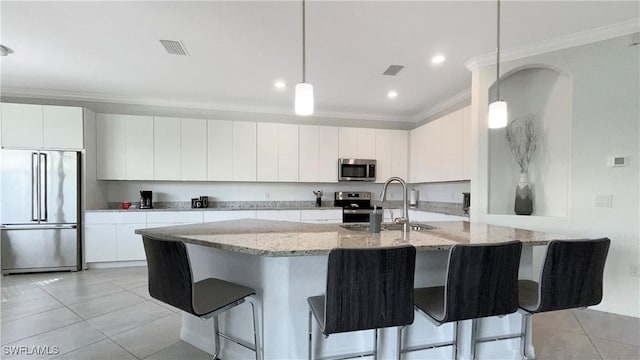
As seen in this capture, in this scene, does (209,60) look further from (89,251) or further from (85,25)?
(89,251)

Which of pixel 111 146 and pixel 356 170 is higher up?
pixel 111 146

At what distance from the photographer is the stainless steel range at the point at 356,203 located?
5004 mm

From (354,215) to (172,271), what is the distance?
12.3ft

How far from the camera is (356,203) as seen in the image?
5.31 meters

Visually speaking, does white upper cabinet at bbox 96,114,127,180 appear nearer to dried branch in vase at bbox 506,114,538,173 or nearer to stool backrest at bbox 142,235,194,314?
stool backrest at bbox 142,235,194,314

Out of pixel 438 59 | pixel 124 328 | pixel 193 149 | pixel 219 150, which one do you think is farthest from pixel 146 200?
pixel 438 59

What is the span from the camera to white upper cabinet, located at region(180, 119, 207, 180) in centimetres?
464

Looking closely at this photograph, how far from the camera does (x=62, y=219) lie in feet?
13.0

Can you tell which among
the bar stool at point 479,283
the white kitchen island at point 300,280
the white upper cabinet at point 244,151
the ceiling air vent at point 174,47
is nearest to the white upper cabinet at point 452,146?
the white kitchen island at point 300,280

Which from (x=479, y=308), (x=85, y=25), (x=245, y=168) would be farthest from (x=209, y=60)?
(x=479, y=308)

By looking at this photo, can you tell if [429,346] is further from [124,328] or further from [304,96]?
[124,328]

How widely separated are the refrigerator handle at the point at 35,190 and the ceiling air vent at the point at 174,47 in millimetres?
2596

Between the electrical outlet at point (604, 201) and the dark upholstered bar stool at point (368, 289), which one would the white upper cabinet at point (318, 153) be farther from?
the dark upholstered bar stool at point (368, 289)

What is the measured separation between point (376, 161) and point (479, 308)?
3931 mm
